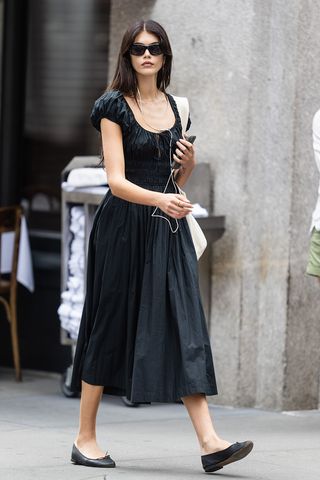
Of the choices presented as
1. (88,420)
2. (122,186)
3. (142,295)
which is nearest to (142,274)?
(142,295)

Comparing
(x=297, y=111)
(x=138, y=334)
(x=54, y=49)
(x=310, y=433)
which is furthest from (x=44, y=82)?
(x=138, y=334)

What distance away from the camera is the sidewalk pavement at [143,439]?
5.29 meters

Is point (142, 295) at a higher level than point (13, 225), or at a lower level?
lower

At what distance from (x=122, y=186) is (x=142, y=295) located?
462 mm

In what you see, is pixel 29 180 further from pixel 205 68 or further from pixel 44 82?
pixel 205 68

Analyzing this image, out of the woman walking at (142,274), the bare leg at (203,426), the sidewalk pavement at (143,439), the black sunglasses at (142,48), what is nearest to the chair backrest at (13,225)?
the sidewalk pavement at (143,439)

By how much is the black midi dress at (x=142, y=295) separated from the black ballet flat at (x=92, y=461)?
0.28 meters

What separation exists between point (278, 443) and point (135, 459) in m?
0.89

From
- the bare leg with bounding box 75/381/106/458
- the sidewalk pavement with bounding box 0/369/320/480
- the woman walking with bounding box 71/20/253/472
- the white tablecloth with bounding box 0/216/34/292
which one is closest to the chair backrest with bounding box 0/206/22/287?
the white tablecloth with bounding box 0/216/34/292

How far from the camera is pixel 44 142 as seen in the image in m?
8.98

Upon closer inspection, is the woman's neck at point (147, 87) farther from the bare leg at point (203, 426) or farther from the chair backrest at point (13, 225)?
the chair backrest at point (13, 225)

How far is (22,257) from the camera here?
8711mm

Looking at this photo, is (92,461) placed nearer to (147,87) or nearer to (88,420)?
(88,420)

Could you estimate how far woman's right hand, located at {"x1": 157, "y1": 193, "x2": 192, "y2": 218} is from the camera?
498 centimetres
